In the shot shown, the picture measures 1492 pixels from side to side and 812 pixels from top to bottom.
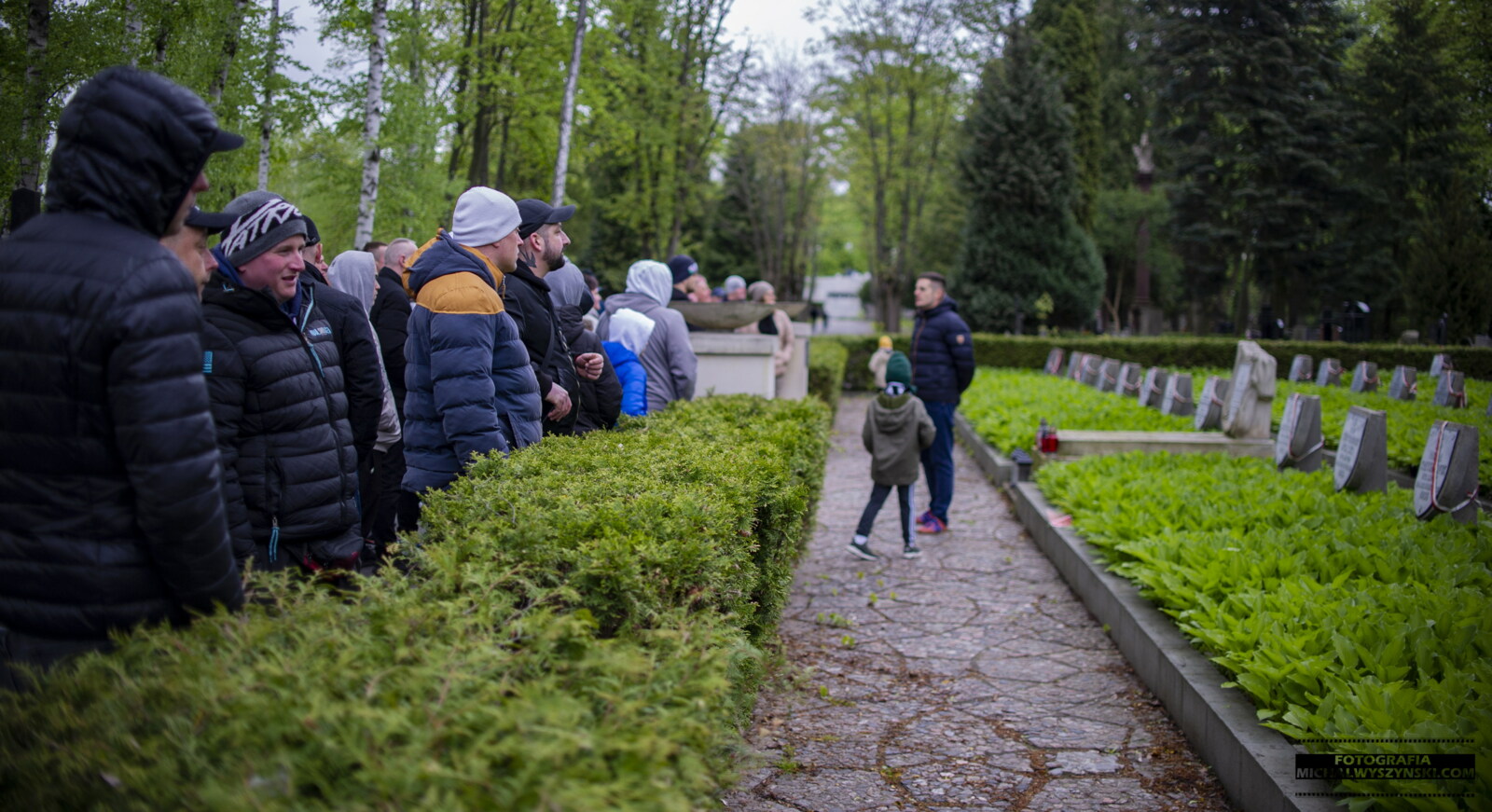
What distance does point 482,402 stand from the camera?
153 inches

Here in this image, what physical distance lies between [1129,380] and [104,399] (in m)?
16.6

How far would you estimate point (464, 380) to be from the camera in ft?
12.5

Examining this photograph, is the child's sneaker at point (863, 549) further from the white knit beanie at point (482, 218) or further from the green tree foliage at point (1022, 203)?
the green tree foliage at point (1022, 203)

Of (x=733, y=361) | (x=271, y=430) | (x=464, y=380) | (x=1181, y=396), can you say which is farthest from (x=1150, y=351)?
(x=271, y=430)

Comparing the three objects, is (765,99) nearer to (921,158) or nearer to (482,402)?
(921,158)

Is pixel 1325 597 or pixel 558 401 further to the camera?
pixel 558 401

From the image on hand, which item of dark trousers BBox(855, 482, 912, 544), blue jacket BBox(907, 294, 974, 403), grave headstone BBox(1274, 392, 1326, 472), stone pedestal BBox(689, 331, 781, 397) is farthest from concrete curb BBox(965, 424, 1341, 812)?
stone pedestal BBox(689, 331, 781, 397)

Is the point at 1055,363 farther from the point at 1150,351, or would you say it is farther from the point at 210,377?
the point at 210,377

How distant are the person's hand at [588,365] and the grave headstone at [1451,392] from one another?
1221cm

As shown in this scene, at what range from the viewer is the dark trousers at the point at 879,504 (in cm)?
784

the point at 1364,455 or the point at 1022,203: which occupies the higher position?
the point at 1022,203

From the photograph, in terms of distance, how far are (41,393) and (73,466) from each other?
0.52 ft

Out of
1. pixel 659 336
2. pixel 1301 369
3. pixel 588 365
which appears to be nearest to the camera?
pixel 588 365

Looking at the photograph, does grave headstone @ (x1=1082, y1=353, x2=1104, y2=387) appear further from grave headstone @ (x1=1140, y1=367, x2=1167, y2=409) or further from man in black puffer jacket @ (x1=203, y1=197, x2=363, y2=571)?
man in black puffer jacket @ (x1=203, y1=197, x2=363, y2=571)
